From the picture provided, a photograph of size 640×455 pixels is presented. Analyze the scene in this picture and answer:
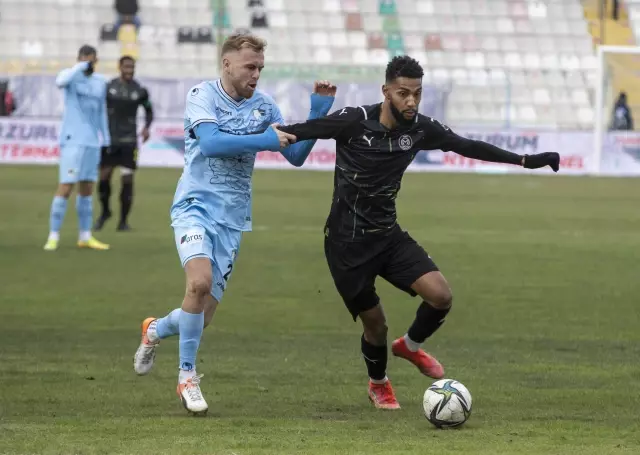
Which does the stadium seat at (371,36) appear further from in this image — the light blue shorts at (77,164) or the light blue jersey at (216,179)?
the light blue jersey at (216,179)

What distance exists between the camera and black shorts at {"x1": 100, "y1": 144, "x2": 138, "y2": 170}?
17.6m

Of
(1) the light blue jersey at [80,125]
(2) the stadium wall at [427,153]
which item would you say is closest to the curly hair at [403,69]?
(1) the light blue jersey at [80,125]

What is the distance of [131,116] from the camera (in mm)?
17625

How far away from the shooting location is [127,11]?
41.5 metres

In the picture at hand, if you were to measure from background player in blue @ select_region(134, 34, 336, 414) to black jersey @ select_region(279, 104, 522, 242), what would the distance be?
0.71 ft

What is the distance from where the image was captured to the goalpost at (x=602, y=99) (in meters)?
32.9

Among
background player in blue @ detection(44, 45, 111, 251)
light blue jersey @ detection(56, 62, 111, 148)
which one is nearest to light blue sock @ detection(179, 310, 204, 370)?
background player in blue @ detection(44, 45, 111, 251)

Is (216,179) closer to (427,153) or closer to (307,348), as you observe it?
(307,348)

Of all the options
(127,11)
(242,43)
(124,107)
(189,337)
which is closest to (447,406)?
(189,337)

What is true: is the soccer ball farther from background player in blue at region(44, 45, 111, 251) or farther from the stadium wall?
the stadium wall

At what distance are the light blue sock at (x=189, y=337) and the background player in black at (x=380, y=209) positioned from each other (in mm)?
837

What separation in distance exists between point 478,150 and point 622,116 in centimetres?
2811

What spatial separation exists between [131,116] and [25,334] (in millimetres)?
8461

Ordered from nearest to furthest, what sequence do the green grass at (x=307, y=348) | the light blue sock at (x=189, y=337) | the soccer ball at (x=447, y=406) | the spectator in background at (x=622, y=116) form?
the green grass at (x=307, y=348)
the soccer ball at (x=447, y=406)
the light blue sock at (x=189, y=337)
the spectator in background at (x=622, y=116)
